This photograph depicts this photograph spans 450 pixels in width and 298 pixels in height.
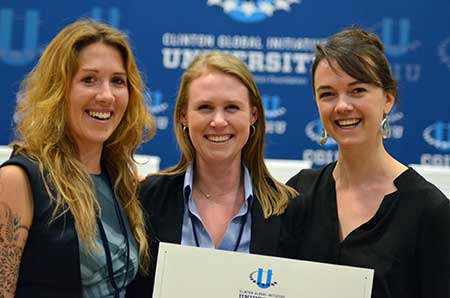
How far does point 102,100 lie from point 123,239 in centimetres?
47

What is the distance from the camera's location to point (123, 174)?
→ 244cm

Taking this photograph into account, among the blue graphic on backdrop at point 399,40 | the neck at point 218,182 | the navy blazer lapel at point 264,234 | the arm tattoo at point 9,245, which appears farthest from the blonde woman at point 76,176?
the blue graphic on backdrop at point 399,40

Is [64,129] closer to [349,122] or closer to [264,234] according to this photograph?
[264,234]

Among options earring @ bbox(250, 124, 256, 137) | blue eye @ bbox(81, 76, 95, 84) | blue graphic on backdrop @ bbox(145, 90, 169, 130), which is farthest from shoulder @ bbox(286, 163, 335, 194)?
blue graphic on backdrop @ bbox(145, 90, 169, 130)

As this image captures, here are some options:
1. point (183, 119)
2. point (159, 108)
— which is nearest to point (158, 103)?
point (159, 108)

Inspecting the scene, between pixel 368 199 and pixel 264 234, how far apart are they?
379 mm

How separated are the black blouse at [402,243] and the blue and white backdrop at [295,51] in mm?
2943

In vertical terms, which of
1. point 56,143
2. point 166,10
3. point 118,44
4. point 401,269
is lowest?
point 401,269

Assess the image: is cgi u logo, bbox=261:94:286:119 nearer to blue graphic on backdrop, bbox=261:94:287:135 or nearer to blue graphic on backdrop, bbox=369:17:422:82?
blue graphic on backdrop, bbox=261:94:287:135

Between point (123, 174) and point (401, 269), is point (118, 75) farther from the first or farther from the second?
point (401, 269)

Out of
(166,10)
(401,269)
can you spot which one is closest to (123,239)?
(401,269)

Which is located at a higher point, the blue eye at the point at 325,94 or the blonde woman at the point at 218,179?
the blue eye at the point at 325,94

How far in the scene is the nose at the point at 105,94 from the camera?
7.28 feet

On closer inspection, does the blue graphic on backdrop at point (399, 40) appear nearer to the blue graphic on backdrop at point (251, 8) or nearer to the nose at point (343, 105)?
the blue graphic on backdrop at point (251, 8)
